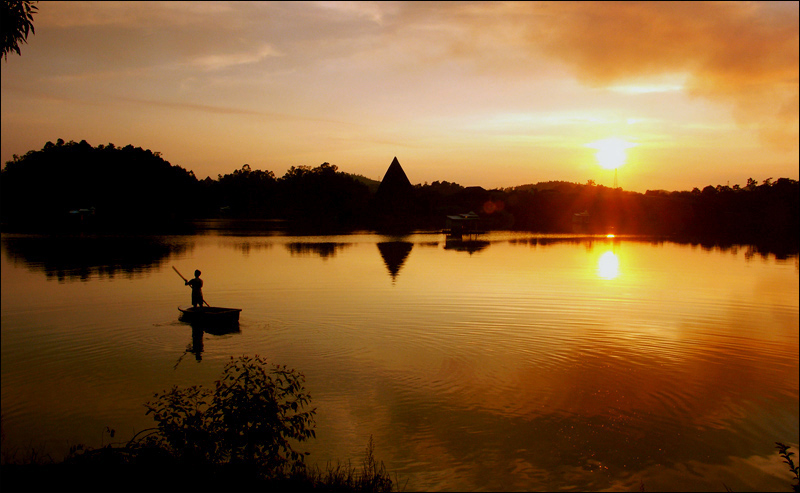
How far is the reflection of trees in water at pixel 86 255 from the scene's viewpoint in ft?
103

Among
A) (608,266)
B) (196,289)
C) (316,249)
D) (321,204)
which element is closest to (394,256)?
(316,249)

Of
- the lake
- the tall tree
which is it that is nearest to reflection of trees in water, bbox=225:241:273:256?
the lake

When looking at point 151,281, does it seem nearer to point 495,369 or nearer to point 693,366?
point 495,369

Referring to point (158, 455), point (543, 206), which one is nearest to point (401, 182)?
point (543, 206)

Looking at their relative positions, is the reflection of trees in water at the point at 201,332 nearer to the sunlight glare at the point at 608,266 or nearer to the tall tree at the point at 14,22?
the tall tree at the point at 14,22

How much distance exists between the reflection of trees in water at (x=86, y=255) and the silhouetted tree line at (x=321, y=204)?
23063 mm

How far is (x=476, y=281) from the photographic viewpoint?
1139 inches

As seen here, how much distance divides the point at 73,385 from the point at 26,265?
2478cm

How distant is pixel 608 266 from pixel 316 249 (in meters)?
21.6

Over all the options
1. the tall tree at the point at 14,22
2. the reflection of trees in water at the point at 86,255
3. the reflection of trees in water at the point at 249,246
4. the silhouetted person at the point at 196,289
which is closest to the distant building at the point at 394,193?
the reflection of trees in water at the point at 249,246

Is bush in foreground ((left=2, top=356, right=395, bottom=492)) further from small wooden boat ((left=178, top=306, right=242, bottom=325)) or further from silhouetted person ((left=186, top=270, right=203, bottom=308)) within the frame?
silhouetted person ((left=186, top=270, right=203, bottom=308))

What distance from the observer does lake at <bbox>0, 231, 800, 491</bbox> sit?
997 cm

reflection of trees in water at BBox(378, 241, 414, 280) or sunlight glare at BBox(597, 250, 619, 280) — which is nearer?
sunlight glare at BBox(597, 250, 619, 280)

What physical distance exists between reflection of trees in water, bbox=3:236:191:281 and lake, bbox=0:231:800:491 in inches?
31.3
